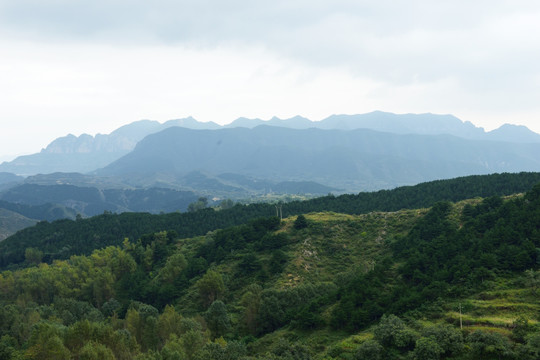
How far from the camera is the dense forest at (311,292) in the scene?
47656mm

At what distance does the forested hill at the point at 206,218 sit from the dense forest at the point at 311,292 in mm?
7883

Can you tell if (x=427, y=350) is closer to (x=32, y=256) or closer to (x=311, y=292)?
(x=311, y=292)

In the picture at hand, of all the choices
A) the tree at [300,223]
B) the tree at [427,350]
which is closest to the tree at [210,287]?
the tree at [300,223]

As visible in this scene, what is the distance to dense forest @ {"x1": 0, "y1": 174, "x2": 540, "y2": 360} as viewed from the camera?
47656mm

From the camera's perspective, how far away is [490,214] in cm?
7931

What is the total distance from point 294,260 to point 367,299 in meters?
35.6

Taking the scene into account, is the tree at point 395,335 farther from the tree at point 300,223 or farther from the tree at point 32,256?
the tree at point 32,256

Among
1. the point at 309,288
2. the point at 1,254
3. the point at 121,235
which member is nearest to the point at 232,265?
the point at 309,288

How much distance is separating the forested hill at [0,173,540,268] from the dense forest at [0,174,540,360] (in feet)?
25.9

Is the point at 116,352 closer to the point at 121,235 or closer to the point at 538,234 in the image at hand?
the point at 538,234

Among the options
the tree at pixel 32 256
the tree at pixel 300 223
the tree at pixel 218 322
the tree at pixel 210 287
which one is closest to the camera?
the tree at pixel 218 322

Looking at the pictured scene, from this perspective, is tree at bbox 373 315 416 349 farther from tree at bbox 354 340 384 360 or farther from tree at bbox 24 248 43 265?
tree at bbox 24 248 43 265

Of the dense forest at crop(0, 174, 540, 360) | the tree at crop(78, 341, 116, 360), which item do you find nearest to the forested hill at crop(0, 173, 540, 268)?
the dense forest at crop(0, 174, 540, 360)

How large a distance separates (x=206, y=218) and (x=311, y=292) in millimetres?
104337
